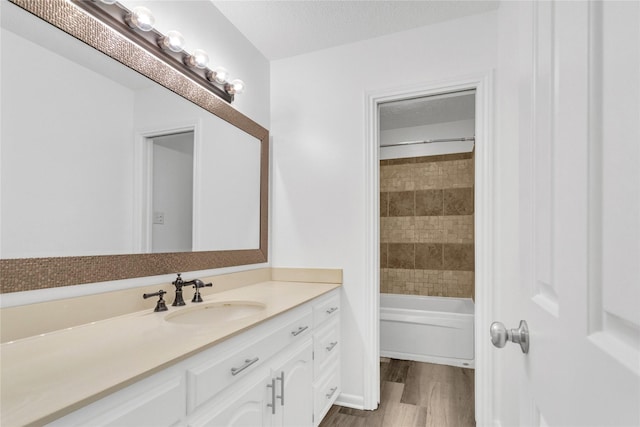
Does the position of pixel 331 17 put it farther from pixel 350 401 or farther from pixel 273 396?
pixel 350 401

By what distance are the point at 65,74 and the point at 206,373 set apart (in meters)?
1.12

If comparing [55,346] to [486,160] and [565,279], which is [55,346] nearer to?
[565,279]

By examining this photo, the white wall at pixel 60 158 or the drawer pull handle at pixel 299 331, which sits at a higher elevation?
the white wall at pixel 60 158

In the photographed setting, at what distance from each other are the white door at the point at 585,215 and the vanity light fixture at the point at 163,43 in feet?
4.63

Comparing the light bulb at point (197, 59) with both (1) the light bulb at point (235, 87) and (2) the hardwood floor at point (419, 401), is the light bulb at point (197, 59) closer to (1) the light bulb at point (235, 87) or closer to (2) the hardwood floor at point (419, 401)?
(1) the light bulb at point (235, 87)

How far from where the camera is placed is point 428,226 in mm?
3547

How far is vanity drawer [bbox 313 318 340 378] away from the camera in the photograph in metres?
1.72

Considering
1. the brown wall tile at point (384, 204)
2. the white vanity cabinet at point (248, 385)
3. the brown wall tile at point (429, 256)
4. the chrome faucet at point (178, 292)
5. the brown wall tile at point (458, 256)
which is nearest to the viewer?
the white vanity cabinet at point (248, 385)

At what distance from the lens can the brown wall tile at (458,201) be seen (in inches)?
133

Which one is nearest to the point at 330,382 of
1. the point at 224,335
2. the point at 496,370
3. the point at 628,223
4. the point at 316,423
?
the point at 316,423

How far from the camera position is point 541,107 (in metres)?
0.56

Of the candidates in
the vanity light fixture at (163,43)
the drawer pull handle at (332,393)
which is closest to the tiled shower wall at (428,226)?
the drawer pull handle at (332,393)

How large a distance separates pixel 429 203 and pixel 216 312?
2.74 meters

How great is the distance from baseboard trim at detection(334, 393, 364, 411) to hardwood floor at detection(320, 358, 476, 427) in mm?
33
